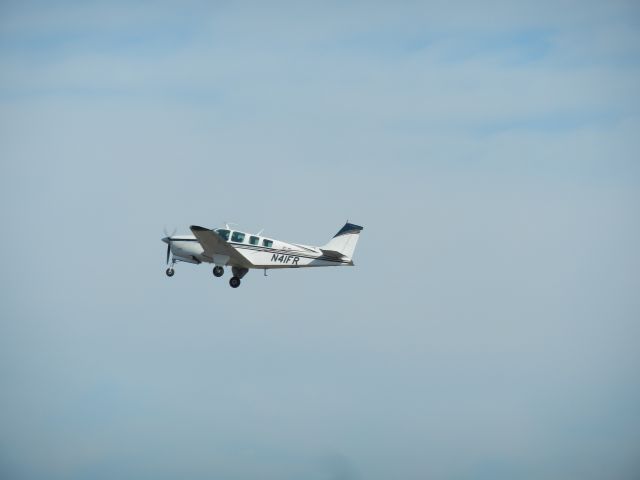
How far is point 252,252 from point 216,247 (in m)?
2.02

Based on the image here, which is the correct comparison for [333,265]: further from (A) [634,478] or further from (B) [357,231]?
(A) [634,478]

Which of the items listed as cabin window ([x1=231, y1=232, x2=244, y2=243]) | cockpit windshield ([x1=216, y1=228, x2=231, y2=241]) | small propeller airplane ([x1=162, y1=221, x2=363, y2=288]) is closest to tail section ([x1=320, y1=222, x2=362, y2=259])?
small propeller airplane ([x1=162, y1=221, x2=363, y2=288])

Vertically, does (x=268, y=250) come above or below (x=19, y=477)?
above

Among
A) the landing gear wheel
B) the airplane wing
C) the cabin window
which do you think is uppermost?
the cabin window

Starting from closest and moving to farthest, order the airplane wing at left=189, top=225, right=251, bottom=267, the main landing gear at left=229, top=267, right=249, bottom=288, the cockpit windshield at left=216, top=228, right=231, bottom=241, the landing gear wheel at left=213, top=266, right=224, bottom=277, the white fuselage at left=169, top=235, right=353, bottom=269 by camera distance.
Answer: the airplane wing at left=189, top=225, right=251, bottom=267
the cockpit windshield at left=216, top=228, right=231, bottom=241
the landing gear wheel at left=213, top=266, right=224, bottom=277
the white fuselage at left=169, top=235, right=353, bottom=269
the main landing gear at left=229, top=267, right=249, bottom=288

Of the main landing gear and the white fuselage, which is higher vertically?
the white fuselage

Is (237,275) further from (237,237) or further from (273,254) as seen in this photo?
(273,254)

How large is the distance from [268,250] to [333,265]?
3.61m

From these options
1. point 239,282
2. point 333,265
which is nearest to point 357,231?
point 333,265

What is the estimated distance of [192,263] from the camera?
178ft

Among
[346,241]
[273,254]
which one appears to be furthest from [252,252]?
[346,241]

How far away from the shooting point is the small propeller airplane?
53188mm

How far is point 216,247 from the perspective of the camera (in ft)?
173

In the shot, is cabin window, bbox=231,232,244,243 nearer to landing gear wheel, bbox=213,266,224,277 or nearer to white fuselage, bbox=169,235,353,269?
white fuselage, bbox=169,235,353,269
